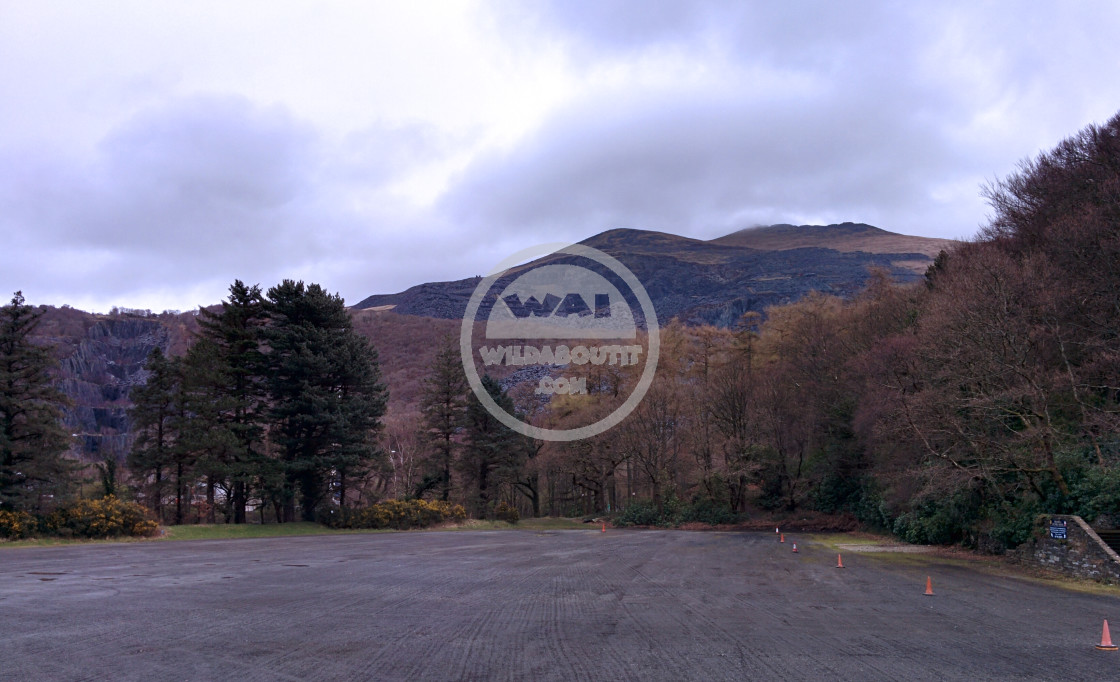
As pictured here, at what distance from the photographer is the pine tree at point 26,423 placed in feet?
97.3

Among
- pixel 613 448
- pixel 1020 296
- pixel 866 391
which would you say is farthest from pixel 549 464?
pixel 1020 296

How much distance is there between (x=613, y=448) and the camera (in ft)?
175

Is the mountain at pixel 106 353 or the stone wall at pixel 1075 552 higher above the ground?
the mountain at pixel 106 353

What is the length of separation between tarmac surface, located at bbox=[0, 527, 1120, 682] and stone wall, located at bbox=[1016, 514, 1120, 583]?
1600mm

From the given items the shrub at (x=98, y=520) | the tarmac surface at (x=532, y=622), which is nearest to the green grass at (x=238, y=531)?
the shrub at (x=98, y=520)

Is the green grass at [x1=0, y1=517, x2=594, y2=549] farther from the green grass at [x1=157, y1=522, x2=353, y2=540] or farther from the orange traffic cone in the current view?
the orange traffic cone

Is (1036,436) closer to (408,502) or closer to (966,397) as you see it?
(966,397)

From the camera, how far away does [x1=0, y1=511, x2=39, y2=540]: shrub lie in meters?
28.7

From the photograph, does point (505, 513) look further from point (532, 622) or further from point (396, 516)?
point (532, 622)

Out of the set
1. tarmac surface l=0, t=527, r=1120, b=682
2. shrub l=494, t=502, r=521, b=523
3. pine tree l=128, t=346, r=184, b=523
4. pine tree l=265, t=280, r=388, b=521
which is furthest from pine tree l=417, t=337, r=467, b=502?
Result: tarmac surface l=0, t=527, r=1120, b=682

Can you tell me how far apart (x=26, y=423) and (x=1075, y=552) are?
37813mm

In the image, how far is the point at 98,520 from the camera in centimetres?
3097

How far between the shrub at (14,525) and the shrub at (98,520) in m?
1.01

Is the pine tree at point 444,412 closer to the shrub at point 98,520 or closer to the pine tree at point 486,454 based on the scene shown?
the pine tree at point 486,454
